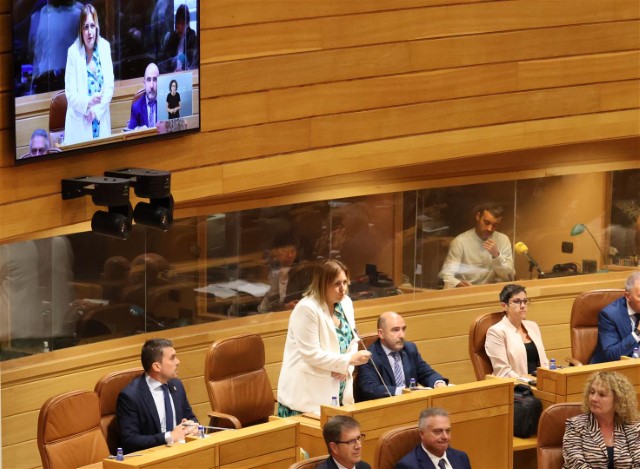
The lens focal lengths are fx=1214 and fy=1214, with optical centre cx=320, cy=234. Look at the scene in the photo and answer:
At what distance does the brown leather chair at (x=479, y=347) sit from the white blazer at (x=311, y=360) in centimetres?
112

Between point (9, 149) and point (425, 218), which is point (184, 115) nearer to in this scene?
point (9, 149)

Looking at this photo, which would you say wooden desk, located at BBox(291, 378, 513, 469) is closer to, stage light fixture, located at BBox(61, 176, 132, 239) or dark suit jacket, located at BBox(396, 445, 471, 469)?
dark suit jacket, located at BBox(396, 445, 471, 469)

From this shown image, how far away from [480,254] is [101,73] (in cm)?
386

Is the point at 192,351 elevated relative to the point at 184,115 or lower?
lower

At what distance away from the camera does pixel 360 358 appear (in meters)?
6.27

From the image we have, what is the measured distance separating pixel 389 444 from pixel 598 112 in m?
3.78

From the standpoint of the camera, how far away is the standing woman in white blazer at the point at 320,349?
20.5 ft

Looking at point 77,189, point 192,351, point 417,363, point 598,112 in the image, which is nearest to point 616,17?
point 598,112

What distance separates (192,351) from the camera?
7.68 m

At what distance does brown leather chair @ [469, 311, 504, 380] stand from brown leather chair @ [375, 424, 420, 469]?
141cm

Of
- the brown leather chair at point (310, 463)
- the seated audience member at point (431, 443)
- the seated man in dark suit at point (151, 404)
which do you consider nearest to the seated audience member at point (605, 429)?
the seated audience member at point (431, 443)

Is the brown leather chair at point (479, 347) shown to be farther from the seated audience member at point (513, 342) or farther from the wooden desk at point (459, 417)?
the wooden desk at point (459, 417)

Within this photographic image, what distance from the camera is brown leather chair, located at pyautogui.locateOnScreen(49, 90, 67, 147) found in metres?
5.88

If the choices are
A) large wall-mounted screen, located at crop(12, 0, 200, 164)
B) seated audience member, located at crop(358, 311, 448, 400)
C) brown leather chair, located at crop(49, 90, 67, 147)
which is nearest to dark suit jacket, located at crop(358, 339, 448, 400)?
seated audience member, located at crop(358, 311, 448, 400)
